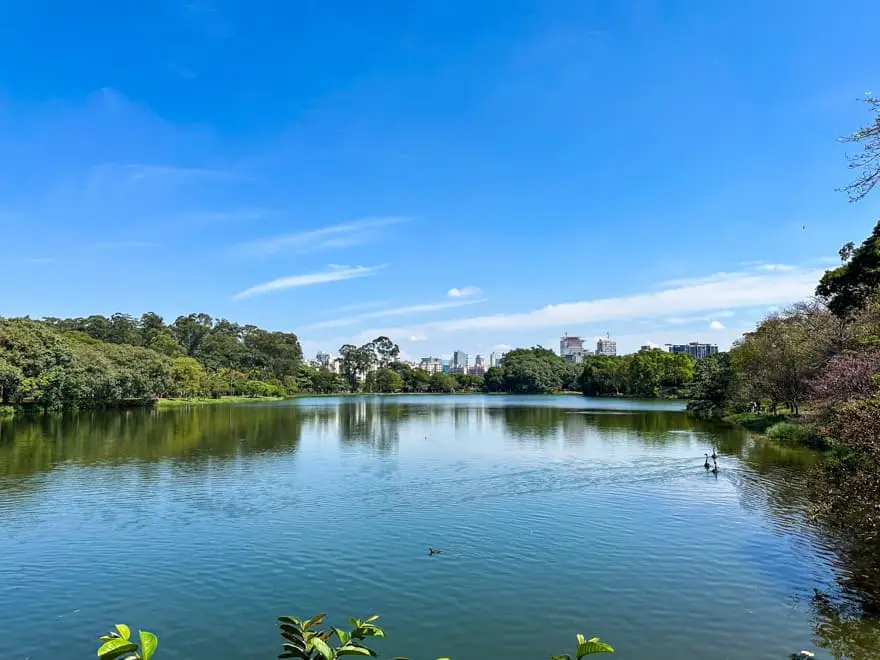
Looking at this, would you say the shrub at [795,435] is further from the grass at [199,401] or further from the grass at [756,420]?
the grass at [199,401]

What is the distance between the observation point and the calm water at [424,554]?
973cm

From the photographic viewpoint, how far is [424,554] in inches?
544

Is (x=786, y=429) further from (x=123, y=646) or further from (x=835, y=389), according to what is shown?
(x=123, y=646)

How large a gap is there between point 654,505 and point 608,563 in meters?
6.48

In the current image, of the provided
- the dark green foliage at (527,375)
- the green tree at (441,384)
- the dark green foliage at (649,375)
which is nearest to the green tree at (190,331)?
the green tree at (441,384)

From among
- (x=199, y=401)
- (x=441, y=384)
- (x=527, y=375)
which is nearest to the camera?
(x=199, y=401)

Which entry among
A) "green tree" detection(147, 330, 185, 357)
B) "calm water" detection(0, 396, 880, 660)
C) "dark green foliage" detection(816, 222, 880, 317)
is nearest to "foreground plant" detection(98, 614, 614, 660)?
"calm water" detection(0, 396, 880, 660)

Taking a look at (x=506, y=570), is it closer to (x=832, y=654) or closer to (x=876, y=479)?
(x=832, y=654)

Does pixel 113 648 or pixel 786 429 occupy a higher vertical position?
pixel 113 648

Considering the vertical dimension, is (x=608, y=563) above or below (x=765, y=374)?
below

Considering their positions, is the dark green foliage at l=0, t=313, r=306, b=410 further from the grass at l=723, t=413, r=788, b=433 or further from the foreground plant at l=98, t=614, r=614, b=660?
the foreground plant at l=98, t=614, r=614, b=660

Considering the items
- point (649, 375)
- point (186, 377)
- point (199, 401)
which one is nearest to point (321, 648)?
point (186, 377)

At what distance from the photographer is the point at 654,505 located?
1891cm

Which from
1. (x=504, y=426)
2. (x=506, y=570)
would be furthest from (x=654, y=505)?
(x=504, y=426)
